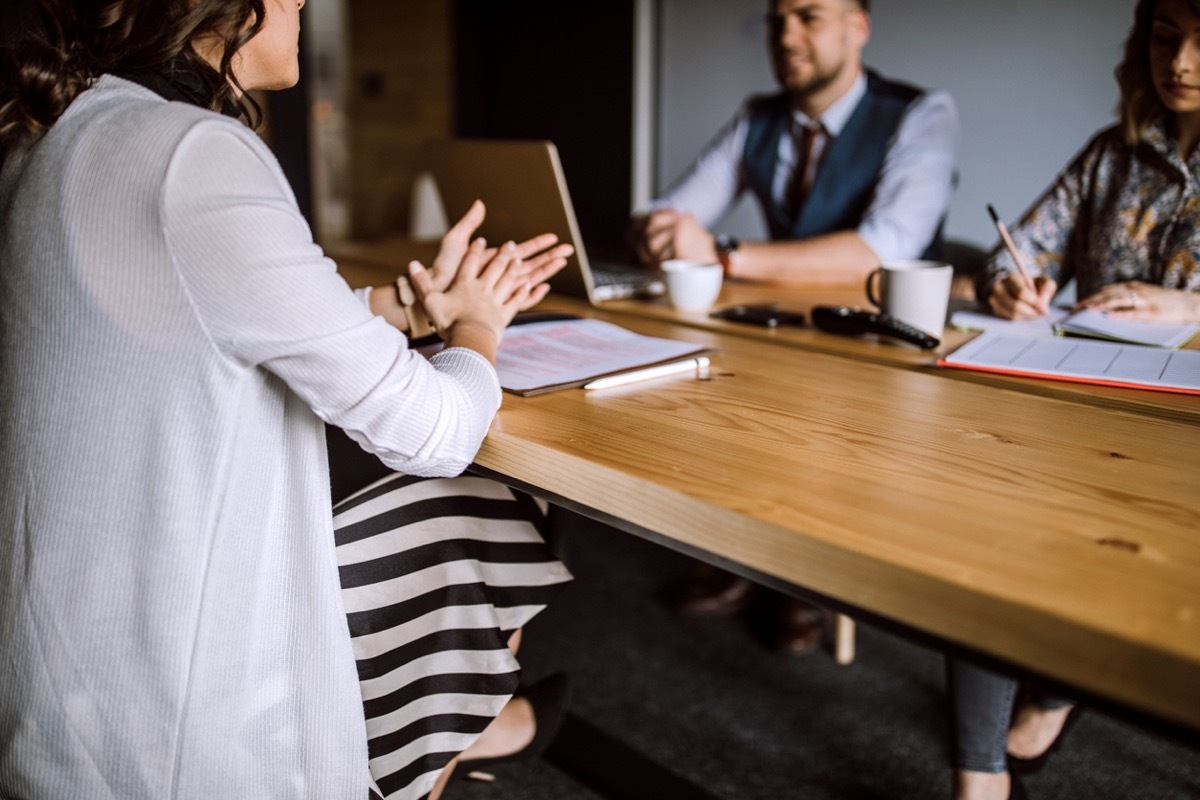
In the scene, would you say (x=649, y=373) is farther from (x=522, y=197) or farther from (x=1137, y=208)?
(x=1137, y=208)

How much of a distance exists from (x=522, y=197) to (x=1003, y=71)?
2.08 meters

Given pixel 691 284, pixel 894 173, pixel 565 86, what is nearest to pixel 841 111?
pixel 894 173

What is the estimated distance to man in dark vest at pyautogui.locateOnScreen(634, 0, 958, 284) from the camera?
5.76ft

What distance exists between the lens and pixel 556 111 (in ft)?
13.4

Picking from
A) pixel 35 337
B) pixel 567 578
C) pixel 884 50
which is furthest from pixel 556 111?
pixel 35 337

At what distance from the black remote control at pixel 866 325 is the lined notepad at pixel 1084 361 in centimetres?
5

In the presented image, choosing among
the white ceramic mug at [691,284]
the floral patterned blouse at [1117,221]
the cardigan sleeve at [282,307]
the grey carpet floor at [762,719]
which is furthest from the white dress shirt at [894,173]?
the cardigan sleeve at [282,307]

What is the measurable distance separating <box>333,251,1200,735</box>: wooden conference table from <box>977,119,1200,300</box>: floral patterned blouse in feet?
2.23

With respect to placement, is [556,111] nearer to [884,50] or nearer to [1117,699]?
[884,50]

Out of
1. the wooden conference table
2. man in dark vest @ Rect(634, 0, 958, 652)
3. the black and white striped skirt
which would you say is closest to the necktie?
man in dark vest @ Rect(634, 0, 958, 652)

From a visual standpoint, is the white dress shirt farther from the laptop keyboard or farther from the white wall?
the white wall

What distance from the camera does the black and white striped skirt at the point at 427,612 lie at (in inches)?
38.7

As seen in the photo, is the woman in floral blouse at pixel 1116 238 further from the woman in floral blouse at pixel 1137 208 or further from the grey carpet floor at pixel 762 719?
the grey carpet floor at pixel 762 719

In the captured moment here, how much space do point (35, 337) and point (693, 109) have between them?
3233 millimetres
